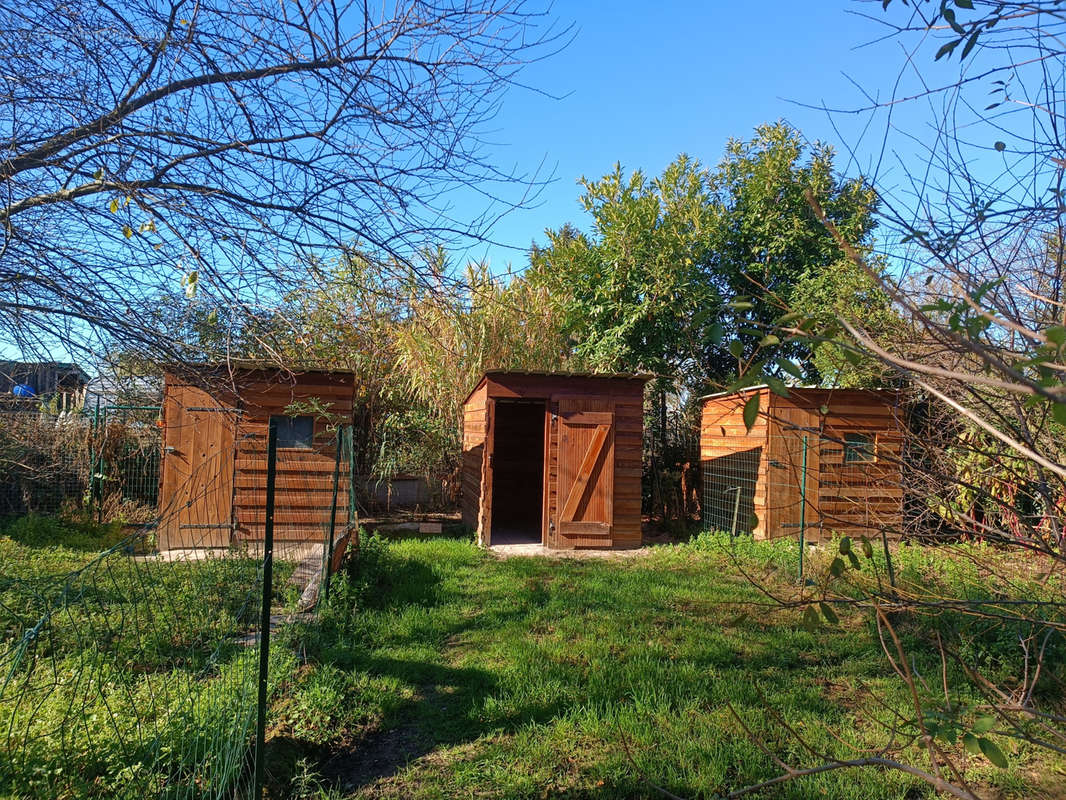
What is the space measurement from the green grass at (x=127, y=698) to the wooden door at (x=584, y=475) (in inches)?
213

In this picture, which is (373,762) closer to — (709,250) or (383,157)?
(383,157)

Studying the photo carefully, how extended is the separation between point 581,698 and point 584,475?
19.5 ft

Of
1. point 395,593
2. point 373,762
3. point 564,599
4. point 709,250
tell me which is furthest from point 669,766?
point 709,250

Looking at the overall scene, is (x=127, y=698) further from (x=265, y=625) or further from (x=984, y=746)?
(x=984, y=746)

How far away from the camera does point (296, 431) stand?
941 centimetres

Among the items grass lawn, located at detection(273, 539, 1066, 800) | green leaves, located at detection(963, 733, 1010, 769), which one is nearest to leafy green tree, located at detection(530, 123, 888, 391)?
grass lawn, located at detection(273, 539, 1066, 800)

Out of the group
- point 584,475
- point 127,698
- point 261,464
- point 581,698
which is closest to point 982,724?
point 127,698

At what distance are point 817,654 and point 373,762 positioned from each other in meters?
3.50

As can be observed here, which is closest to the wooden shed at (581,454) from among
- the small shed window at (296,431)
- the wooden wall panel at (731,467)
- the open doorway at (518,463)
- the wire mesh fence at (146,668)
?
the wooden wall panel at (731,467)

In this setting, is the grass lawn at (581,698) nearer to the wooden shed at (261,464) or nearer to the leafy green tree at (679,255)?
the wooden shed at (261,464)

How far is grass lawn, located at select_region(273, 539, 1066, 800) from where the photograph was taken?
3.31m

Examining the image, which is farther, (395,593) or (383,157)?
(395,593)

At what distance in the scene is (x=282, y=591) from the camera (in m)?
5.64

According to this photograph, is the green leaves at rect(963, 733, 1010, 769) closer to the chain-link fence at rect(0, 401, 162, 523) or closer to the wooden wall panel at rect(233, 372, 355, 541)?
the wooden wall panel at rect(233, 372, 355, 541)
